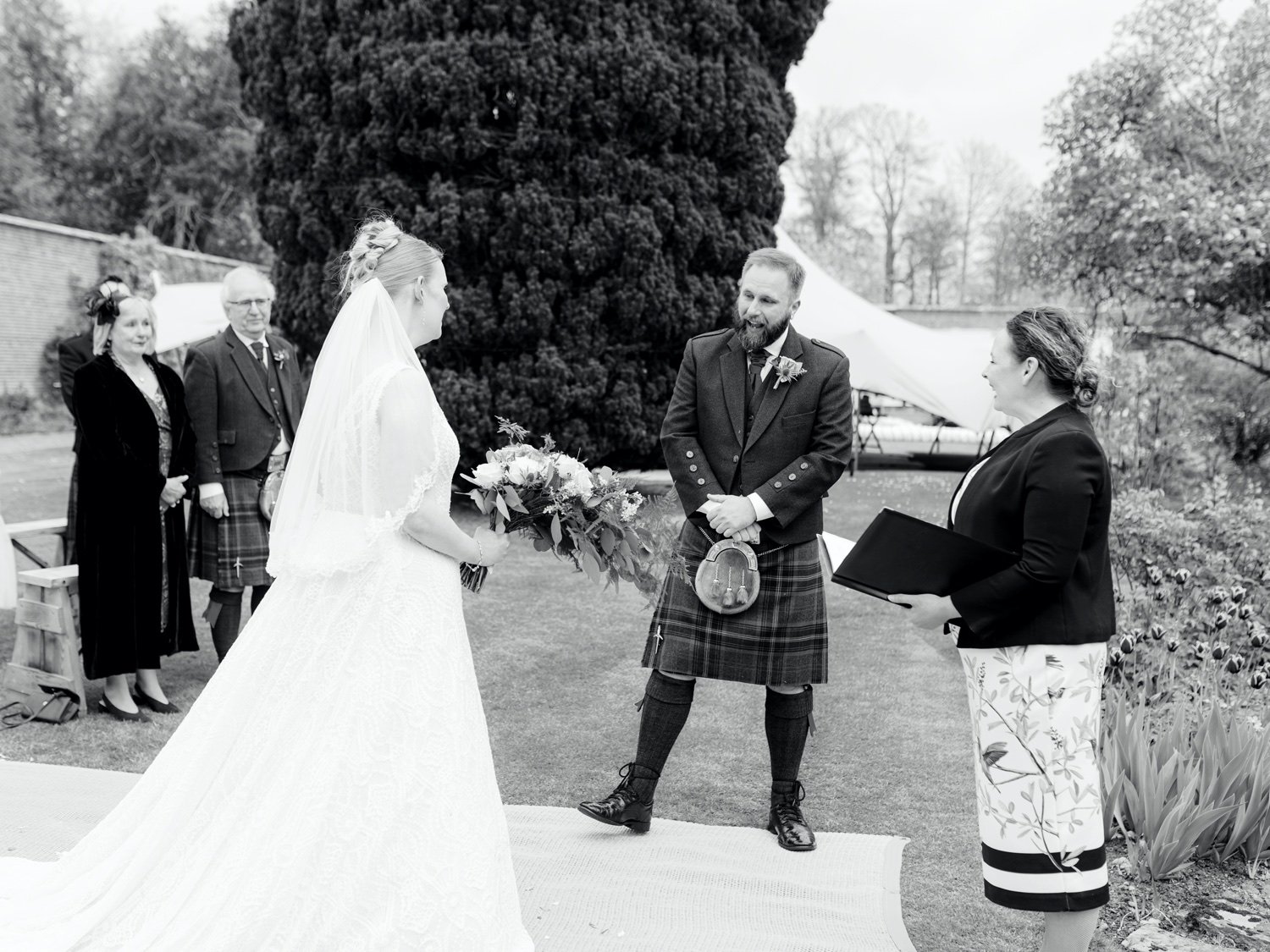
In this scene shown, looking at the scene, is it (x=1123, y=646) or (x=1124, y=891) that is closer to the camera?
(x=1124, y=891)

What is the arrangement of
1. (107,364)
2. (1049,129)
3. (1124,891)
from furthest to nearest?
(1049,129) < (107,364) < (1124,891)

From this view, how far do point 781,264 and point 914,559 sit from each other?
1.38m

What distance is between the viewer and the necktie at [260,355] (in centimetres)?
517

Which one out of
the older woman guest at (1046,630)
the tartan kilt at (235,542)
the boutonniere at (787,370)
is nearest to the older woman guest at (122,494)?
the tartan kilt at (235,542)

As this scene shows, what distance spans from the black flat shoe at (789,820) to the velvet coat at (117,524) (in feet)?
9.49

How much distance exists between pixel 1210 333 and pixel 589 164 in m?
9.10

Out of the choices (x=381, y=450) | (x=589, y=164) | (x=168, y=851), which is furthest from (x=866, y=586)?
(x=589, y=164)

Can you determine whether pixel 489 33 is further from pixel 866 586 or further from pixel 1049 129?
pixel 1049 129

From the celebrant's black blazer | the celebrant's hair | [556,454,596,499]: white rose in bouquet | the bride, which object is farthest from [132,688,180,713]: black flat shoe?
the celebrant's black blazer

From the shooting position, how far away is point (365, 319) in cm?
270

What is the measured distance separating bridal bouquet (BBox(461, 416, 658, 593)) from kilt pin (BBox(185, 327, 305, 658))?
2268mm

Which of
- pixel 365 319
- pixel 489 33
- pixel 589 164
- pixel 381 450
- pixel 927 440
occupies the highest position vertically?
pixel 489 33

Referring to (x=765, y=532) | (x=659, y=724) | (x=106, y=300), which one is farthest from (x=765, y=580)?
(x=106, y=300)

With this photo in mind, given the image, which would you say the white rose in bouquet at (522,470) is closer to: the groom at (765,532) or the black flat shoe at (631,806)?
the groom at (765,532)
